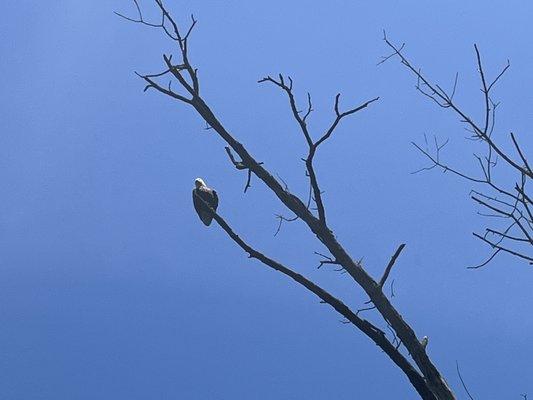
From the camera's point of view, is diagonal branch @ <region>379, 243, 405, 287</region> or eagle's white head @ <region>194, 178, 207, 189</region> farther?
eagle's white head @ <region>194, 178, 207, 189</region>

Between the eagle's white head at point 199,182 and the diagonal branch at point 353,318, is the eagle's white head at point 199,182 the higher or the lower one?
the higher one

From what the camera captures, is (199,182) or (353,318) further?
(199,182)

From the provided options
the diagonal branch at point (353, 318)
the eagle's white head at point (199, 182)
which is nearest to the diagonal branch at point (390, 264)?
the diagonal branch at point (353, 318)

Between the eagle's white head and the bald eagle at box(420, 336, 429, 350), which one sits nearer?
the bald eagle at box(420, 336, 429, 350)

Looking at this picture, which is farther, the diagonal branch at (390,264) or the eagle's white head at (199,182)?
the eagle's white head at (199,182)

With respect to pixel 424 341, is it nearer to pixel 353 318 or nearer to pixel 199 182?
pixel 353 318

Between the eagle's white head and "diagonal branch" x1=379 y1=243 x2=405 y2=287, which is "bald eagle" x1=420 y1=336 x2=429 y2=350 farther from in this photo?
the eagle's white head

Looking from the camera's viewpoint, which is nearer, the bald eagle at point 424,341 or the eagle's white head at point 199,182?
the bald eagle at point 424,341

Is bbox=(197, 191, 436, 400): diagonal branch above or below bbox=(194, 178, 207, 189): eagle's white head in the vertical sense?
below

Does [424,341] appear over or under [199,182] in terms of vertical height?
under

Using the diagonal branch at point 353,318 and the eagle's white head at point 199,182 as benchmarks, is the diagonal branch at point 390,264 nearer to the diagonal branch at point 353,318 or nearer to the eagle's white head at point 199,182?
the diagonal branch at point 353,318

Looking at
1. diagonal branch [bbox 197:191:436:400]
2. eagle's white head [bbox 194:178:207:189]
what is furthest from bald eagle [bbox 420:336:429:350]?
eagle's white head [bbox 194:178:207:189]

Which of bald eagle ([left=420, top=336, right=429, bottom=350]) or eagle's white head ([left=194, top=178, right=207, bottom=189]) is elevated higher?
eagle's white head ([left=194, top=178, right=207, bottom=189])

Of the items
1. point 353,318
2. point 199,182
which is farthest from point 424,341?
point 199,182
